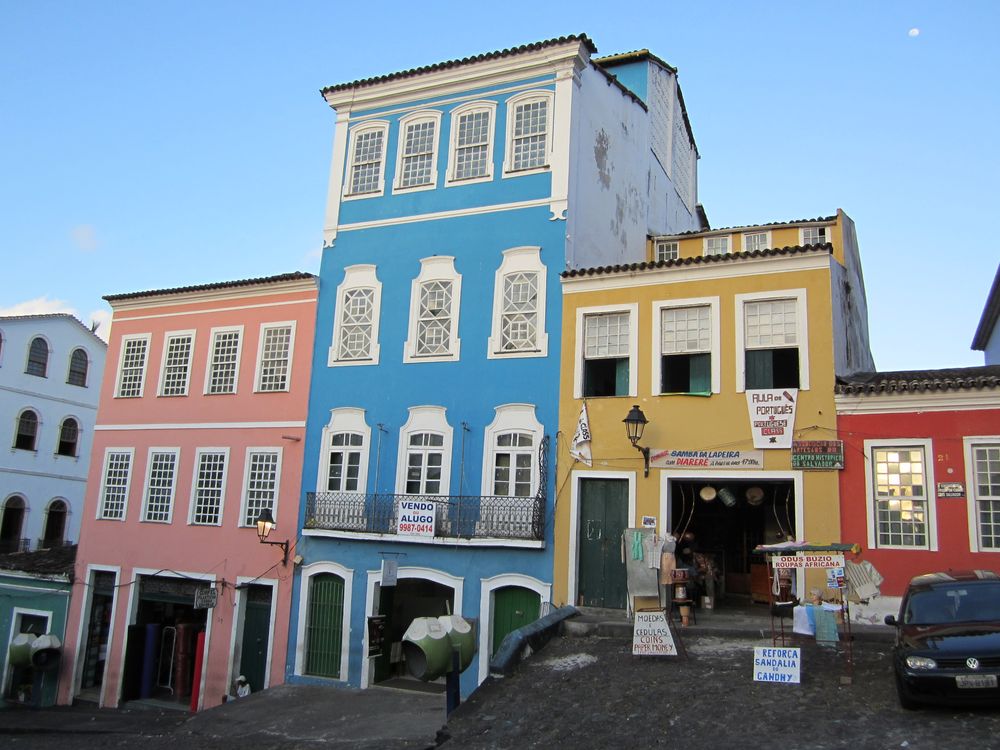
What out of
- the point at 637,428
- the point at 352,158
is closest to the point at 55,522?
the point at 352,158

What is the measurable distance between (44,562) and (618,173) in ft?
62.1

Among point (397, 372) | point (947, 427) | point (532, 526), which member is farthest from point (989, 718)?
point (397, 372)

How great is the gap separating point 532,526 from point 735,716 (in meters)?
7.11

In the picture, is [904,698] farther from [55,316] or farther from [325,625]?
[55,316]

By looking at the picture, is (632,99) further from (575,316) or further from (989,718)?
(989,718)

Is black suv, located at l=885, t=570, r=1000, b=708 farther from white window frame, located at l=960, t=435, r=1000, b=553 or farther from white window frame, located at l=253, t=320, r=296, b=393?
white window frame, located at l=253, t=320, r=296, b=393

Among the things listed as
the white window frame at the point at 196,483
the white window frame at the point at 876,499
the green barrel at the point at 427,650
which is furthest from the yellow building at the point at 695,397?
the white window frame at the point at 196,483

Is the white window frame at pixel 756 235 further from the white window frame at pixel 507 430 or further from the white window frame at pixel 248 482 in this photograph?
the white window frame at pixel 248 482

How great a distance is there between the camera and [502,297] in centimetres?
1883

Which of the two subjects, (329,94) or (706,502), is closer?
(706,502)

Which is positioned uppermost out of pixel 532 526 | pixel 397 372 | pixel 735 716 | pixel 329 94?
pixel 329 94

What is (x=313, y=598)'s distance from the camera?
1942 cm

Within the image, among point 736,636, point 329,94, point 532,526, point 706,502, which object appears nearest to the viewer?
point 736,636

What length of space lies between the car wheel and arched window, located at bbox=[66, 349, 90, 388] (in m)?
35.6
